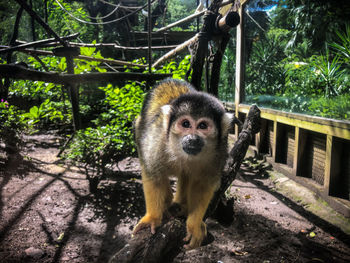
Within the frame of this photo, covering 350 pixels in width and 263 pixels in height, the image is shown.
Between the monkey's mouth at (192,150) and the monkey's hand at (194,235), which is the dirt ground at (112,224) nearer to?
the monkey's hand at (194,235)

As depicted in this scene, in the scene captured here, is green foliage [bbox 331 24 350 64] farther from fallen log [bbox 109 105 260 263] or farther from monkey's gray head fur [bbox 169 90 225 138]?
fallen log [bbox 109 105 260 263]

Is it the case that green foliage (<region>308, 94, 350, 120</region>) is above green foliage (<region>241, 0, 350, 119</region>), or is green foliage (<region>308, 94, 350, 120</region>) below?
below

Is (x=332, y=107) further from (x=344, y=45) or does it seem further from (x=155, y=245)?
(x=155, y=245)

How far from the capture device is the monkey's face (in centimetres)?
197

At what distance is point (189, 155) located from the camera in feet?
6.45

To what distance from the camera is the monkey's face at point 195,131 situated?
197cm

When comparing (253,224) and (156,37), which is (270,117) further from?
(156,37)

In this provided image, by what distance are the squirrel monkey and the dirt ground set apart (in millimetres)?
1110

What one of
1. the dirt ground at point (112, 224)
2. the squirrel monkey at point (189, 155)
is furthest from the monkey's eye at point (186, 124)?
the dirt ground at point (112, 224)

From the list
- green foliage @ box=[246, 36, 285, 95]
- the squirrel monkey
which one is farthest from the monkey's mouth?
green foliage @ box=[246, 36, 285, 95]

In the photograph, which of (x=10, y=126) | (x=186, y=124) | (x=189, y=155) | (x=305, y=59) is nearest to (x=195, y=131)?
(x=186, y=124)

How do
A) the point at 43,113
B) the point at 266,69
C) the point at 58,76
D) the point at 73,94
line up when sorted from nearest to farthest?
the point at 58,76 < the point at 73,94 < the point at 43,113 < the point at 266,69

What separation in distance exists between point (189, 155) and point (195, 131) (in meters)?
0.21

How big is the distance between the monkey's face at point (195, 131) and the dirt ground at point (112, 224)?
5.15ft
